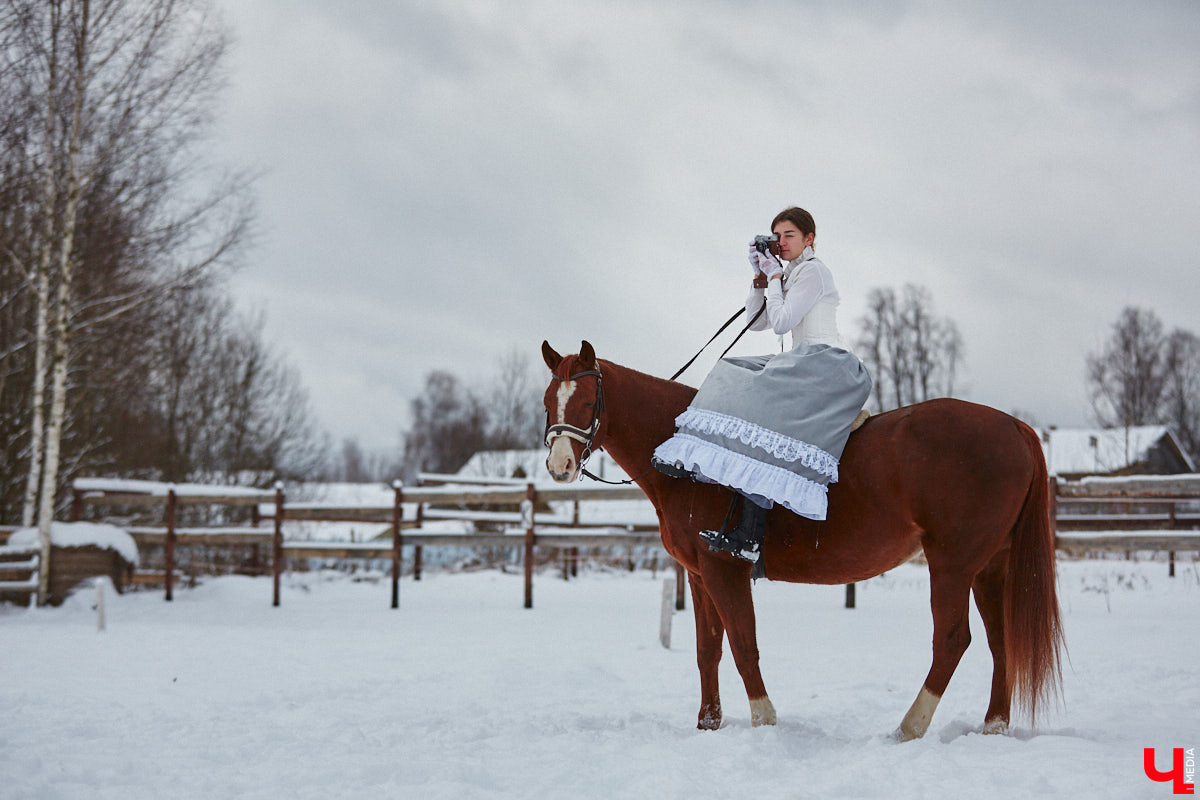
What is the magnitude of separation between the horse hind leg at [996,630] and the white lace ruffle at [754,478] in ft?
3.21

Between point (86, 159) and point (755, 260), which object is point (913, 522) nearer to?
point (755, 260)

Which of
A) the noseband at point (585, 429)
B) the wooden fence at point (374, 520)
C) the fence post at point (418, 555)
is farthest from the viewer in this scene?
the fence post at point (418, 555)

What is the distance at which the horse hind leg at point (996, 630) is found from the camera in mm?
3635

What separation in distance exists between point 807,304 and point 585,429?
122cm

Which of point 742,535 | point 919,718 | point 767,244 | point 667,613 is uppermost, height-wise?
point 767,244

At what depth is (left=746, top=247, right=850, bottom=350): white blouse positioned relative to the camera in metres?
3.87

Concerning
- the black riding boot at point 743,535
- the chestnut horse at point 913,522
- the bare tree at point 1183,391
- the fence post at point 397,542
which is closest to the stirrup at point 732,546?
the black riding boot at point 743,535

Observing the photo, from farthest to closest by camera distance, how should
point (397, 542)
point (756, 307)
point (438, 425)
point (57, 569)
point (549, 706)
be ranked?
→ point (438, 425) < point (397, 542) < point (57, 569) < point (549, 706) < point (756, 307)

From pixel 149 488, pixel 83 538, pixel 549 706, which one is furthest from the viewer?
pixel 149 488

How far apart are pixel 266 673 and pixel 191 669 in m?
0.68

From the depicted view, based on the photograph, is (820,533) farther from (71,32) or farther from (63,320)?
(71,32)

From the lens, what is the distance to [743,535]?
3.65m

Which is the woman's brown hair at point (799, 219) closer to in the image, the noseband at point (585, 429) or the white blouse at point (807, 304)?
the white blouse at point (807, 304)

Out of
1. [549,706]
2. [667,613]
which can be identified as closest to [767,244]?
[549,706]
